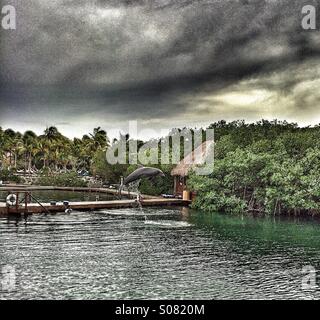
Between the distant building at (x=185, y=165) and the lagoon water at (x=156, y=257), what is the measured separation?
8878mm

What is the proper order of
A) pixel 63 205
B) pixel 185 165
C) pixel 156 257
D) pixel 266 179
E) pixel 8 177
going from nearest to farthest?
pixel 156 257 → pixel 63 205 → pixel 266 179 → pixel 185 165 → pixel 8 177

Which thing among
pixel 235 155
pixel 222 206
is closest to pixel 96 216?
pixel 222 206

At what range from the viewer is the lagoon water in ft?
38.4

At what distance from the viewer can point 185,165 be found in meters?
33.2

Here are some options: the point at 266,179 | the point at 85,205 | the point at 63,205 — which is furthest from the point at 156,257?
the point at 266,179

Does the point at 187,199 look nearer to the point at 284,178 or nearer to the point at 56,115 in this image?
the point at 284,178

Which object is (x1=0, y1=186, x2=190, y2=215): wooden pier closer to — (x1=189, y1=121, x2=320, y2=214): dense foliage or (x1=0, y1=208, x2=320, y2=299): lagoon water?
(x1=0, y1=208, x2=320, y2=299): lagoon water

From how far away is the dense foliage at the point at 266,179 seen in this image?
26328 mm

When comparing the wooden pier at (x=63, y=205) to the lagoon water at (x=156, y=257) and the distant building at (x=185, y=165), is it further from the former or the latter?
the distant building at (x=185, y=165)

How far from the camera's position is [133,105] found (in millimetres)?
36219

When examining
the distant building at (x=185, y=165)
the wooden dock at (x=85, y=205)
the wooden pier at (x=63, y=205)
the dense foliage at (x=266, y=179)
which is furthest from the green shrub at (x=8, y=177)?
the dense foliage at (x=266, y=179)

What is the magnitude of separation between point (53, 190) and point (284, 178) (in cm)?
2289

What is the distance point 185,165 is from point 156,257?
18.4 metres

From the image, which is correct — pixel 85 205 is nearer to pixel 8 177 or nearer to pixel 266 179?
pixel 266 179
